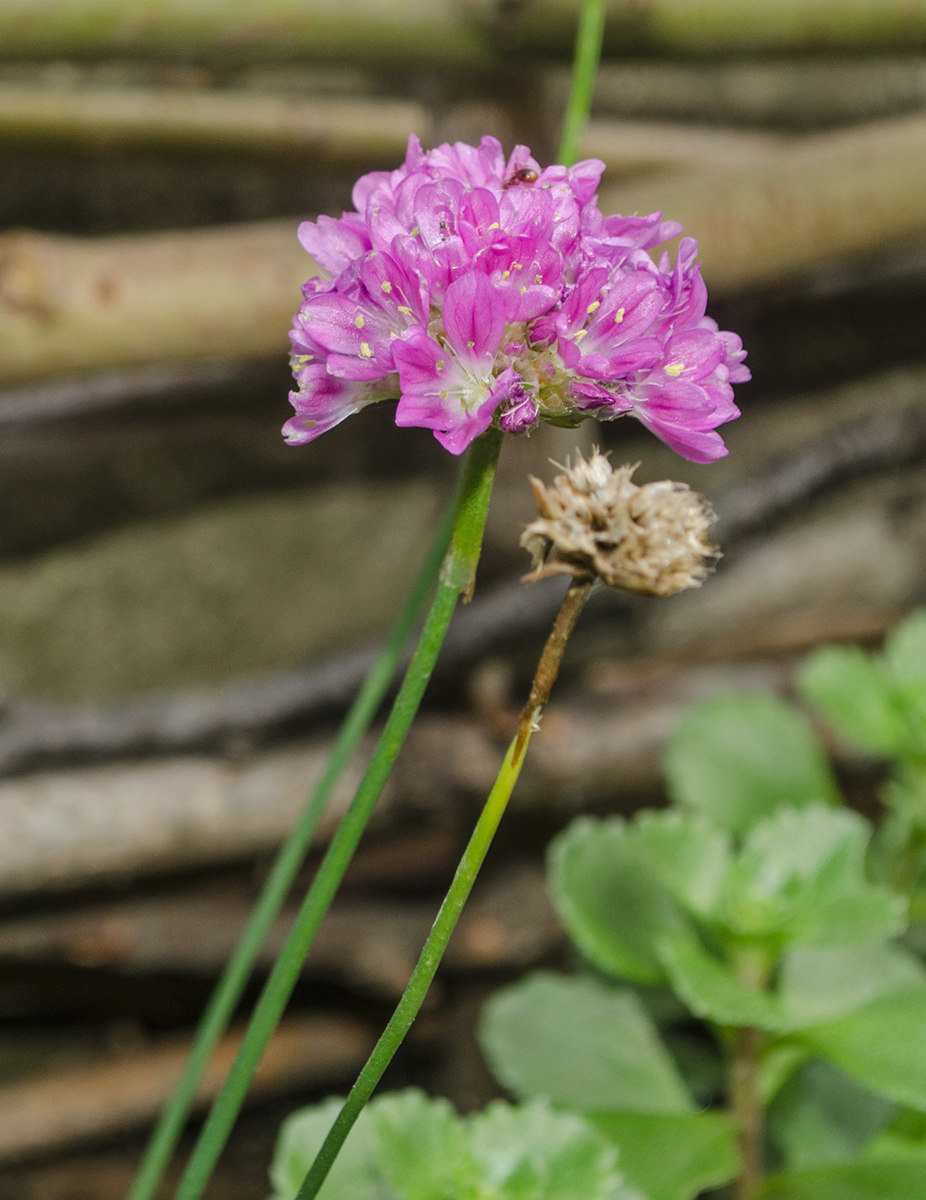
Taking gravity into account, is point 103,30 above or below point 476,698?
above

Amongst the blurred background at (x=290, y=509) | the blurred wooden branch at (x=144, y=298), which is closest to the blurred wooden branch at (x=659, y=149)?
the blurred background at (x=290, y=509)

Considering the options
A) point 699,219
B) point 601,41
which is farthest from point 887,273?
point 601,41

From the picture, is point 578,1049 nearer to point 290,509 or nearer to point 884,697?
point 884,697

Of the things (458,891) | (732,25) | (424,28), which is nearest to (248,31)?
(424,28)

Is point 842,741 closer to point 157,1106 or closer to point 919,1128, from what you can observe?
point 919,1128

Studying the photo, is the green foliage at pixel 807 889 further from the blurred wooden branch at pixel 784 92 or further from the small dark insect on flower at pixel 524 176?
the blurred wooden branch at pixel 784 92
